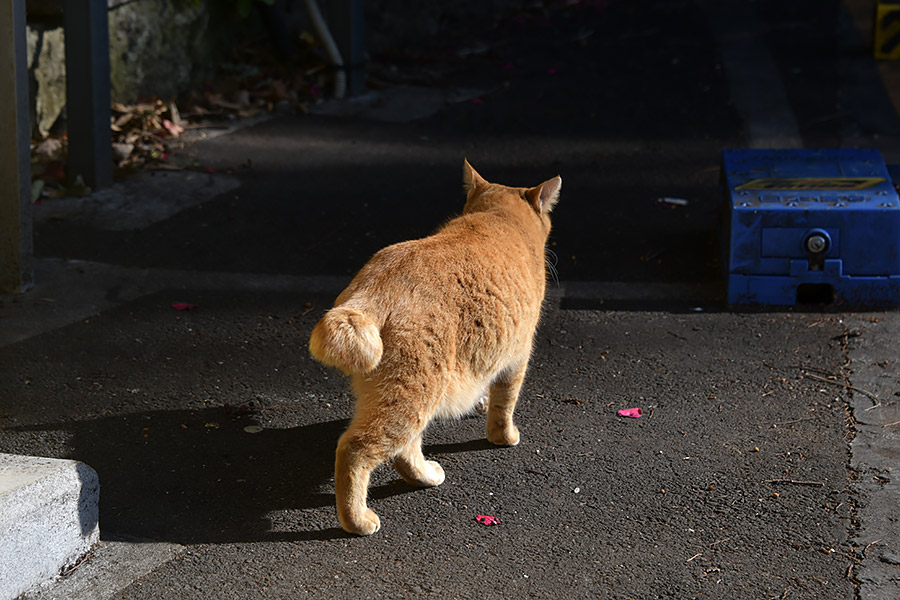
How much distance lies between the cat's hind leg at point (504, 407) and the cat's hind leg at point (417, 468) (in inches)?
14.3

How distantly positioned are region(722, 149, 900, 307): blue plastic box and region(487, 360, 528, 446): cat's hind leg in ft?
6.60

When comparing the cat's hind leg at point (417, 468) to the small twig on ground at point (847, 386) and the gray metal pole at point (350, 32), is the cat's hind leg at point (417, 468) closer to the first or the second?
the small twig on ground at point (847, 386)

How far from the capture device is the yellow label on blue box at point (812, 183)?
5.60 m

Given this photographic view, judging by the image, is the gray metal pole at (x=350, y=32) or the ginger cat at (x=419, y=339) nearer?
the ginger cat at (x=419, y=339)

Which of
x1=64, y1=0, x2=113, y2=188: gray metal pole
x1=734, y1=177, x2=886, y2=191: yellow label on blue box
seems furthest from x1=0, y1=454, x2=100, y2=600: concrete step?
x1=64, y1=0, x2=113, y2=188: gray metal pole

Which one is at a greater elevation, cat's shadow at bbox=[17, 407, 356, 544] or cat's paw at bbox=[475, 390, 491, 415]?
cat's paw at bbox=[475, 390, 491, 415]

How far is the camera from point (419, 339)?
10.9 ft

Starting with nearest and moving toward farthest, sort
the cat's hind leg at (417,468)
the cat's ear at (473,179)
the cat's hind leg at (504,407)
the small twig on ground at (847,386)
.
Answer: the cat's hind leg at (417,468), the cat's hind leg at (504,407), the cat's ear at (473,179), the small twig on ground at (847,386)

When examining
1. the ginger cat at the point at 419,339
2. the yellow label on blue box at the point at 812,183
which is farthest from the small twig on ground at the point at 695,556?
the yellow label on blue box at the point at 812,183

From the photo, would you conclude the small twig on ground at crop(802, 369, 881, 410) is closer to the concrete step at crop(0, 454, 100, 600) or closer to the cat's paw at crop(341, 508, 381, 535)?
the cat's paw at crop(341, 508, 381, 535)

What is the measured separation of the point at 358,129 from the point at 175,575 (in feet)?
20.9

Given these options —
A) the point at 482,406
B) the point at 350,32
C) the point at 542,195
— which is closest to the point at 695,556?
the point at 482,406

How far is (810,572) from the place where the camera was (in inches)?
128

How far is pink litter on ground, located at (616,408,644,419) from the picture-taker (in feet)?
14.4
